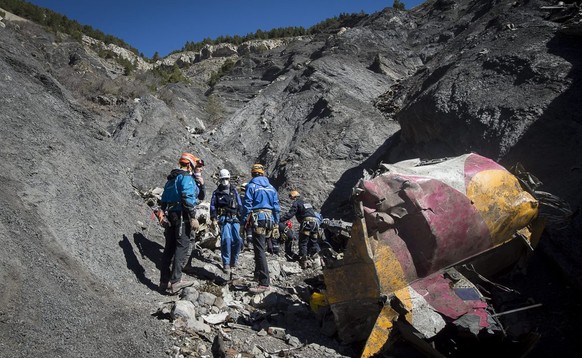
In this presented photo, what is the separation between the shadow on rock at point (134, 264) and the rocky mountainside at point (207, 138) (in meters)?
0.03

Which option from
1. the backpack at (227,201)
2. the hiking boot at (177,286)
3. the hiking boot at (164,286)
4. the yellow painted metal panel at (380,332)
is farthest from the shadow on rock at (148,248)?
the yellow painted metal panel at (380,332)

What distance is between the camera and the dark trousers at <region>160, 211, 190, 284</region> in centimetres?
504

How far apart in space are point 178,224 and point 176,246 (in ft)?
0.96

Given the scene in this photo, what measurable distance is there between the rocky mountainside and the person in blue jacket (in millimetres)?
1524

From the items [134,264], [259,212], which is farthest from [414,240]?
[134,264]

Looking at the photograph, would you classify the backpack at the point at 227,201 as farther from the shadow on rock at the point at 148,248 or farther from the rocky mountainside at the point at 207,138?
the rocky mountainside at the point at 207,138

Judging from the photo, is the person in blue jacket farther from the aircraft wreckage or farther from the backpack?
the aircraft wreckage

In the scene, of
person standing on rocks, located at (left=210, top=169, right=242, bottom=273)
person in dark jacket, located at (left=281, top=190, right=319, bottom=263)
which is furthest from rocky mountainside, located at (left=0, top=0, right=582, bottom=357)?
person in dark jacket, located at (left=281, top=190, right=319, bottom=263)

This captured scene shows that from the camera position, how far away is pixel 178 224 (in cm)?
514

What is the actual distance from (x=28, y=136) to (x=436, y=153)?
28.7ft

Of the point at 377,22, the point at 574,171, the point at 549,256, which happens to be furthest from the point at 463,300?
the point at 377,22

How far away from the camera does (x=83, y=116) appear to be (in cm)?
834

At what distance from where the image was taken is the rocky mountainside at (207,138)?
3701 mm

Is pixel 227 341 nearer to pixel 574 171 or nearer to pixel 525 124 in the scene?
pixel 574 171
